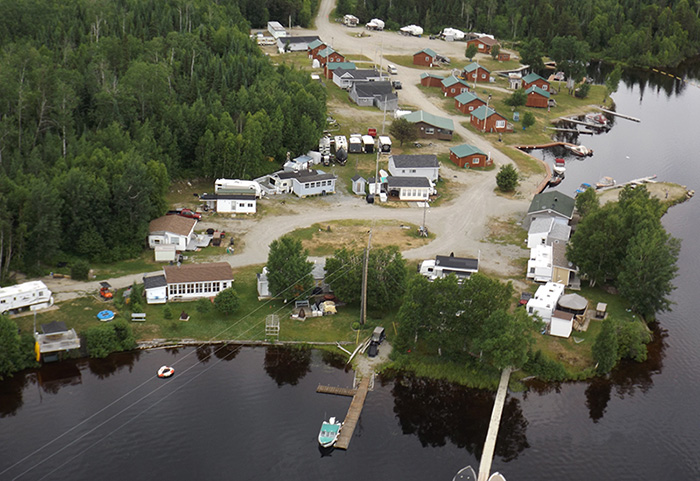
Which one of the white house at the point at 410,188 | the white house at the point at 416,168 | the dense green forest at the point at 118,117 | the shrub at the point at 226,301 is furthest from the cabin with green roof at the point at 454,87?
the shrub at the point at 226,301

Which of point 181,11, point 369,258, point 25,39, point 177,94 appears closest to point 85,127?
point 177,94

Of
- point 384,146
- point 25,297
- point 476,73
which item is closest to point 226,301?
point 25,297

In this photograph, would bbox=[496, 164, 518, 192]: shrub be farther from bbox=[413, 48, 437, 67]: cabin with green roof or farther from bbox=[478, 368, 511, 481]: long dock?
bbox=[413, 48, 437, 67]: cabin with green roof

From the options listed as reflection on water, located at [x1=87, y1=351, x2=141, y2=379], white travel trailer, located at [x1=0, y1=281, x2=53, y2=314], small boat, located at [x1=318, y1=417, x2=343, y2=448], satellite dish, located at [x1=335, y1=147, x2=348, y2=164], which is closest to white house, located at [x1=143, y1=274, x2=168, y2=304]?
reflection on water, located at [x1=87, y1=351, x2=141, y2=379]

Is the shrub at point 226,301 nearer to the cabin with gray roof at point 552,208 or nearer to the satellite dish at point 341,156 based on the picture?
the cabin with gray roof at point 552,208

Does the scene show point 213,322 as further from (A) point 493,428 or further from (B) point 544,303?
(B) point 544,303

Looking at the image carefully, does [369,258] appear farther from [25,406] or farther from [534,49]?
[534,49]

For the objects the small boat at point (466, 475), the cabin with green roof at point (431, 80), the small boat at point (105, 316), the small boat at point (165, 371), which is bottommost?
the cabin with green roof at point (431, 80)
